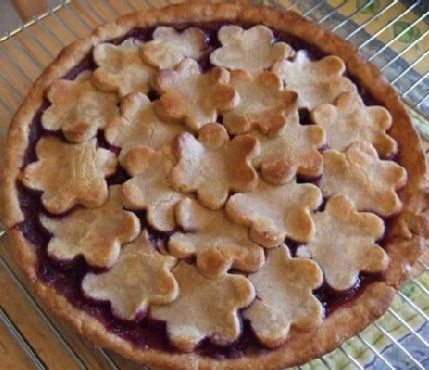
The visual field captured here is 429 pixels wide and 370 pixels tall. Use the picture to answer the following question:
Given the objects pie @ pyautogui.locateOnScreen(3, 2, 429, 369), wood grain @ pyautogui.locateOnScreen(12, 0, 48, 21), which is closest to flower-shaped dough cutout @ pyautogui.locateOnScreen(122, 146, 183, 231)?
pie @ pyautogui.locateOnScreen(3, 2, 429, 369)

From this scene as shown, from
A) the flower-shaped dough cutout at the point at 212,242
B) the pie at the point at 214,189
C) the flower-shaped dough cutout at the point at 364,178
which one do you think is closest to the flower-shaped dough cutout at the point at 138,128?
the pie at the point at 214,189

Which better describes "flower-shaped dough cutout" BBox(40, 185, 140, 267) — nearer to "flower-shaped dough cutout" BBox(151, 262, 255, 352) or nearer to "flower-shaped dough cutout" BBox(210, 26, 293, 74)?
"flower-shaped dough cutout" BBox(151, 262, 255, 352)

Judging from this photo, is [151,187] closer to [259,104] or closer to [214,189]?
[214,189]

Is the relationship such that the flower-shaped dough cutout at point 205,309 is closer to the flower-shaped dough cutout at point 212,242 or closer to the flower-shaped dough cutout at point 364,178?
the flower-shaped dough cutout at point 212,242

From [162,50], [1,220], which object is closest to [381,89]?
[162,50]

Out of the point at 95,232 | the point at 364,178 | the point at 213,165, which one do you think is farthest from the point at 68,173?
the point at 364,178
